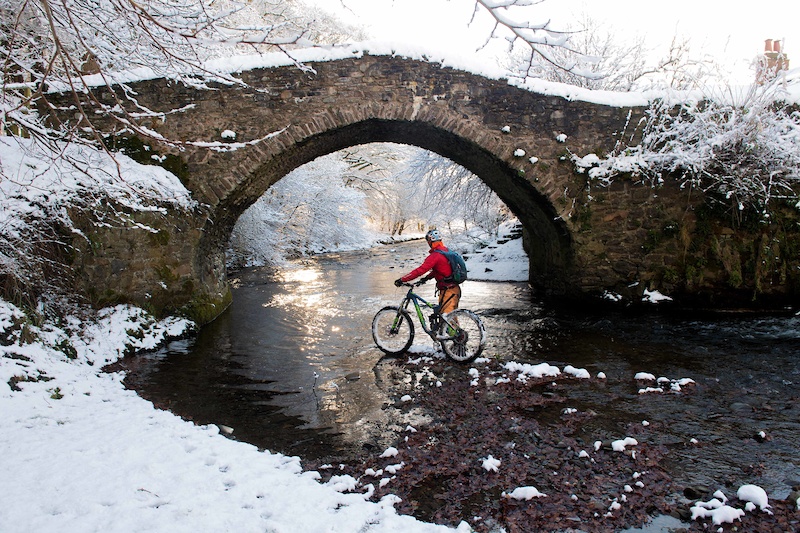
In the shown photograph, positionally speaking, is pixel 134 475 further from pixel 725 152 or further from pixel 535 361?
pixel 725 152

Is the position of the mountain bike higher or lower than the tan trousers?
lower

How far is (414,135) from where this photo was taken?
9.66 m

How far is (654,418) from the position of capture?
173 inches

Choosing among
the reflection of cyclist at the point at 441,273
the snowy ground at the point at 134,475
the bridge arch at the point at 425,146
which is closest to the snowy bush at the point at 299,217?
the bridge arch at the point at 425,146

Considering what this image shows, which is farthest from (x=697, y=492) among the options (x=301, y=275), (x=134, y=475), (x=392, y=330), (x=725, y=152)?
(x=301, y=275)

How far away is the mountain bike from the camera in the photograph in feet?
20.2

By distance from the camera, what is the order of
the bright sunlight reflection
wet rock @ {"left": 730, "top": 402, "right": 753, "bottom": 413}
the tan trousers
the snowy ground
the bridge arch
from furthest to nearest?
the bright sunlight reflection, the bridge arch, the tan trousers, wet rock @ {"left": 730, "top": 402, "right": 753, "bottom": 413}, the snowy ground

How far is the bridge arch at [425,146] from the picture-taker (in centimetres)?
881

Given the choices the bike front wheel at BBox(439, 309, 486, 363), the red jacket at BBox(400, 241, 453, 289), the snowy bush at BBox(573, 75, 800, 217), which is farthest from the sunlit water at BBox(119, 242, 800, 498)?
the snowy bush at BBox(573, 75, 800, 217)

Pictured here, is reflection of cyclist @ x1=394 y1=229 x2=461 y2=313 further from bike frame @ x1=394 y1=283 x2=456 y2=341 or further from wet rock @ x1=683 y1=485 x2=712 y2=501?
wet rock @ x1=683 y1=485 x2=712 y2=501

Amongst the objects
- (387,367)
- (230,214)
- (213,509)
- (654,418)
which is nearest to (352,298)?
(230,214)

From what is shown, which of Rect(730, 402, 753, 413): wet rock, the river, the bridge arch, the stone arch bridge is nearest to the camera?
the river

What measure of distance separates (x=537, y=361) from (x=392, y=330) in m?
1.94

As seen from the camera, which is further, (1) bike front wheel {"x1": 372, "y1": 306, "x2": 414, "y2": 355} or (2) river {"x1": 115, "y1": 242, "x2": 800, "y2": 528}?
(1) bike front wheel {"x1": 372, "y1": 306, "x2": 414, "y2": 355}
